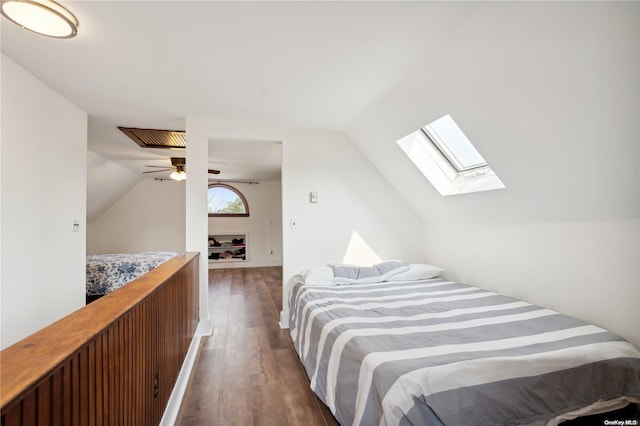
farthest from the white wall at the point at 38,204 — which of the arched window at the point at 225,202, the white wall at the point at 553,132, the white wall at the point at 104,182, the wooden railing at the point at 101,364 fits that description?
the arched window at the point at 225,202

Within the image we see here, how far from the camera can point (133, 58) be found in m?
2.00

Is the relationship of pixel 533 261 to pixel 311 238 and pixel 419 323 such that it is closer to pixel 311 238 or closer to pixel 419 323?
pixel 419 323

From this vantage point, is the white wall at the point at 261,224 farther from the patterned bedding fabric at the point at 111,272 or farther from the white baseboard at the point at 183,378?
the white baseboard at the point at 183,378

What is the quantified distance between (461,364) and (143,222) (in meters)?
7.11

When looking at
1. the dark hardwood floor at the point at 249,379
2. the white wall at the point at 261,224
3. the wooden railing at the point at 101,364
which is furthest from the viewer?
the white wall at the point at 261,224

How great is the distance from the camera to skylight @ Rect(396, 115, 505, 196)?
261 cm

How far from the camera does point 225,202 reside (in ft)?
24.0

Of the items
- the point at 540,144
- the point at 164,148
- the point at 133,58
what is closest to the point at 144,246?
the point at 164,148

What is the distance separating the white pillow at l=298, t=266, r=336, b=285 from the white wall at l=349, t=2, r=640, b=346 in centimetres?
152

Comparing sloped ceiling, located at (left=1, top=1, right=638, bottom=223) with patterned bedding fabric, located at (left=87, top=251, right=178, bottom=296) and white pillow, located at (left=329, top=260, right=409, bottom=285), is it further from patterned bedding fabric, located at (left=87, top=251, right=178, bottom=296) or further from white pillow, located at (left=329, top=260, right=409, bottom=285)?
patterned bedding fabric, located at (left=87, top=251, right=178, bottom=296)

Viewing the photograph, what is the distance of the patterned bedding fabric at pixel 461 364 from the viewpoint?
47.8 inches

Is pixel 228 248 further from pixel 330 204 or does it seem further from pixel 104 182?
pixel 330 204

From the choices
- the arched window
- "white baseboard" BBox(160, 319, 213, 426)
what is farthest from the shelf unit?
"white baseboard" BBox(160, 319, 213, 426)

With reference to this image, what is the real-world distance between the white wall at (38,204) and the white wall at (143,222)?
419 cm
